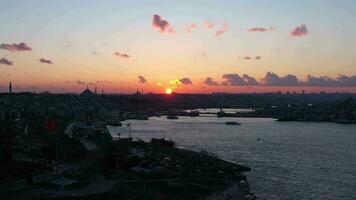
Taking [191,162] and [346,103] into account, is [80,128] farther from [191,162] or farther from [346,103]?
[346,103]

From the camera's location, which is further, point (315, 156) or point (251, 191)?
point (315, 156)

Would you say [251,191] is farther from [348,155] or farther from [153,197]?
[348,155]

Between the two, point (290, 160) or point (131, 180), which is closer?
point (131, 180)

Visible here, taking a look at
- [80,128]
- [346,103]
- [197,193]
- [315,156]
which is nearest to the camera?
[197,193]

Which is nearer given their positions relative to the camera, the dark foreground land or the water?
the dark foreground land

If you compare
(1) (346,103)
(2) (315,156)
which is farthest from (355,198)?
(1) (346,103)

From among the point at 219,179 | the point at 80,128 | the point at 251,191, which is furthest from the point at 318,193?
the point at 80,128

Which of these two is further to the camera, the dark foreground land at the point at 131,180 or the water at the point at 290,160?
the water at the point at 290,160

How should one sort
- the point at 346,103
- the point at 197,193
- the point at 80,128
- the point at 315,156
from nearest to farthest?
1. the point at 197,193
2. the point at 315,156
3. the point at 80,128
4. the point at 346,103

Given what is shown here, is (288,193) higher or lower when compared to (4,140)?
lower
